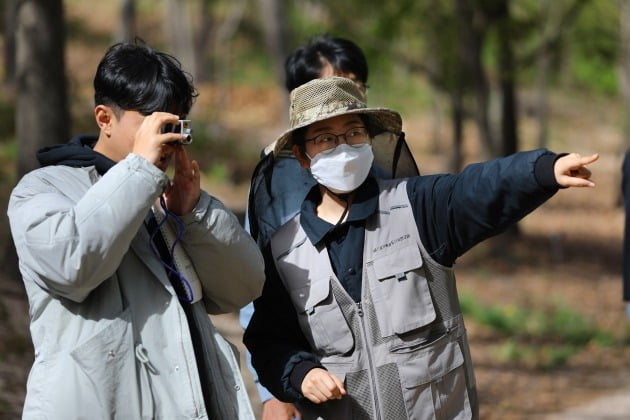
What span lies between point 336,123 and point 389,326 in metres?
0.72

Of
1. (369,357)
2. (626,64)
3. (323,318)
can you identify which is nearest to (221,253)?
(323,318)

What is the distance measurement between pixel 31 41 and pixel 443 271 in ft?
19.4

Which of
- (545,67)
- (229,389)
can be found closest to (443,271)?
(229,389)

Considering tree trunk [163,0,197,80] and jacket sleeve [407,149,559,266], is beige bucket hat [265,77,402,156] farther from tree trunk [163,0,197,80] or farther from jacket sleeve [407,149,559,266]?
tree trunk [163,0,197,80]

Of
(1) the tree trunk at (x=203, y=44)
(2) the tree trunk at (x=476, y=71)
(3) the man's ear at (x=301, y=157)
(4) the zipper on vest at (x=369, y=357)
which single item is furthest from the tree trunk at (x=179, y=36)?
(4) the zipper on vest at (x=369, y=357)

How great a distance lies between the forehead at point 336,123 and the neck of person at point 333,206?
21 centimetres

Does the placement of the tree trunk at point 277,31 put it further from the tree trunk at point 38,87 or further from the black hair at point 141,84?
the black hair at point 141,84

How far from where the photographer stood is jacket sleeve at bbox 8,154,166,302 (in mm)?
2648

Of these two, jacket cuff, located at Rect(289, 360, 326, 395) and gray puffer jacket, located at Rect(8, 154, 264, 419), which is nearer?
gray puffer jacket, located at Rect(8, 154, 264, 419)

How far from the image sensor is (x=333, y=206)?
3.67 metres

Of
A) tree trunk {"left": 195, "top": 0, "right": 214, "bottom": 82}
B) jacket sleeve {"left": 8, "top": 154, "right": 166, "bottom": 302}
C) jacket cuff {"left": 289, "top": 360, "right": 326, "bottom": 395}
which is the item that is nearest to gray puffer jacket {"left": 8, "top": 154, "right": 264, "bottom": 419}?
jacket sleeve {"left": 8, "top": 154, "right": 166, "bottom": 302}

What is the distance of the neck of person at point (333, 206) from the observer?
3621mm

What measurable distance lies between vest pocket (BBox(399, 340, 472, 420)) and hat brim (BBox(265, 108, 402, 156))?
0.79 meters

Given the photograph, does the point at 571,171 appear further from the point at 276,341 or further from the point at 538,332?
the point at 538,332
